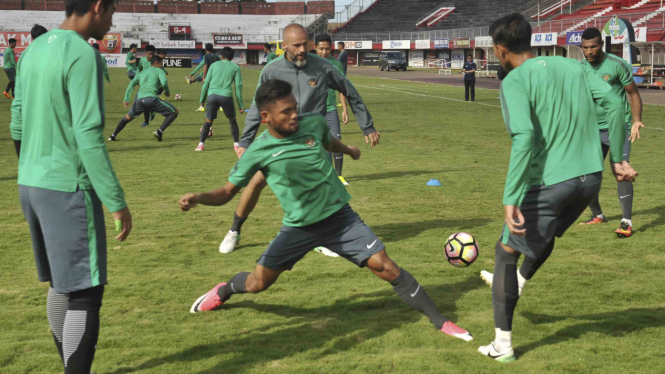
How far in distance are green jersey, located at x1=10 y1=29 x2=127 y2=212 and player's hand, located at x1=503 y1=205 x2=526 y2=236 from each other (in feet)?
6.57

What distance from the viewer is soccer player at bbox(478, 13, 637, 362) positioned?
3.76 metres

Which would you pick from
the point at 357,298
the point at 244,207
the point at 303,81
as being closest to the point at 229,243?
the point at 244,207

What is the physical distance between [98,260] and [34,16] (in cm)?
9019

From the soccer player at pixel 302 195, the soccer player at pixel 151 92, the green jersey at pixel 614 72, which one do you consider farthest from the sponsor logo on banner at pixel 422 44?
the soccer player at pixel 302 195

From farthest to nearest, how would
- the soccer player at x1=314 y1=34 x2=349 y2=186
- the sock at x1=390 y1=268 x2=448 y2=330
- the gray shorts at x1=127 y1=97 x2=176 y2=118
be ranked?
the gray shorts at x1=127 y1=97 x2=176 y2=118 < the soccer player at x1=314 y1=34 x2=349 y2=186 < the sock at x1=390 y1=268 x2=448 y2=330

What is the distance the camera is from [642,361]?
13.7 feet

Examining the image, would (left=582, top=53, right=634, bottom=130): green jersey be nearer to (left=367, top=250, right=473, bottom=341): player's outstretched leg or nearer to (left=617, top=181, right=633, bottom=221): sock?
(left=617, top=181, right=633, bottom=221): sock

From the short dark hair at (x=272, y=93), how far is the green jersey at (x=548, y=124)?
1.25 metres

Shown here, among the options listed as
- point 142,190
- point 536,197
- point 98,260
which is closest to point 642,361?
point 536,197

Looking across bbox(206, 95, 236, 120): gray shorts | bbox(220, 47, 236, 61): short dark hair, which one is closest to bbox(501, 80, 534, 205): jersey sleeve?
bbox(206, 95, 236, 120): gray shorts

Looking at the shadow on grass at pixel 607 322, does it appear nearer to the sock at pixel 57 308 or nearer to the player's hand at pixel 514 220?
the player's hand at pixel 514 220

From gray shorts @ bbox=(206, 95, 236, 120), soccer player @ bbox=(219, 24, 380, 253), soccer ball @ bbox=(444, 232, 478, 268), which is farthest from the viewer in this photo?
gray shorts @ bbox=(206, 95, 236, 120)

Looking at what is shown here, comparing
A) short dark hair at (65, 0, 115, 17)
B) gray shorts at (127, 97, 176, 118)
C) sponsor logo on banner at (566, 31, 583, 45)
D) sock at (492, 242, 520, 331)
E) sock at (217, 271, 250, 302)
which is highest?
sponsor logo on banner at (566, 31, 583, 45)

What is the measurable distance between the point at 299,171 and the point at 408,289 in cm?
104
